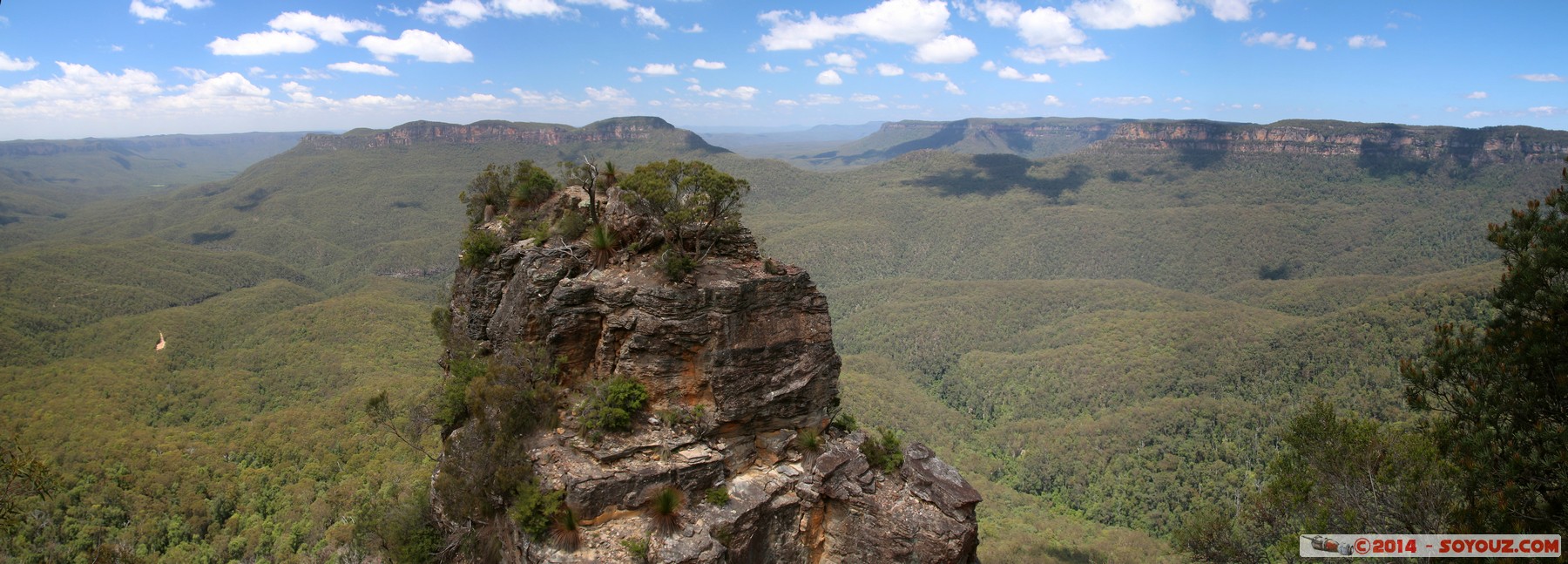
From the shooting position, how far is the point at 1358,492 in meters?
15.4

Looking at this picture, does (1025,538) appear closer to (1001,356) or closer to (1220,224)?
(1001,356)

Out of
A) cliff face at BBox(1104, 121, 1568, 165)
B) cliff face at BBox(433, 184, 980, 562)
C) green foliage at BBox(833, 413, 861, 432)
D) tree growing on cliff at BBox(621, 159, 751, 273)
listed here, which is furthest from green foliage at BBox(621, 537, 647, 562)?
cliff face at BBox(1104, 121, 1568, 165)

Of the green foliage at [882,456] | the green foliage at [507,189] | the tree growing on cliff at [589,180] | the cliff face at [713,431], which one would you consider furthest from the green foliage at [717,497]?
the green foliage at [507,189]

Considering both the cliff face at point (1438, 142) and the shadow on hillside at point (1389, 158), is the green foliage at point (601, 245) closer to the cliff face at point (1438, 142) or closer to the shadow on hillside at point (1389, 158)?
the cliff face at point (1438, 142)

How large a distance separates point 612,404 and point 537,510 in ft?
9.61

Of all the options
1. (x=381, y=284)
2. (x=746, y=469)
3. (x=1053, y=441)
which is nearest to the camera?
(x=746, y=469)

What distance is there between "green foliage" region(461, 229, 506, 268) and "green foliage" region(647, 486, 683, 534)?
31.1ft

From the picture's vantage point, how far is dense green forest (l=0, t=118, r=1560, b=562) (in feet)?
144

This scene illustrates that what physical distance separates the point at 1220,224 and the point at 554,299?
7673 inches

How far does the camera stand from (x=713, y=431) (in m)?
17.2

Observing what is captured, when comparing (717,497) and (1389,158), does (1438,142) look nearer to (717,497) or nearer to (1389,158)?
(1389,158)

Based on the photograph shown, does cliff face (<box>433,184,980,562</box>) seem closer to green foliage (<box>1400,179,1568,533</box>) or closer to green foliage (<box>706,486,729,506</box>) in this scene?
green foliage (<box>706,486,729,506</box>)

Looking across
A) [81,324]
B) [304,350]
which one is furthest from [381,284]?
[304,350]

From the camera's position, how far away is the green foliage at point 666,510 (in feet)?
51.2
